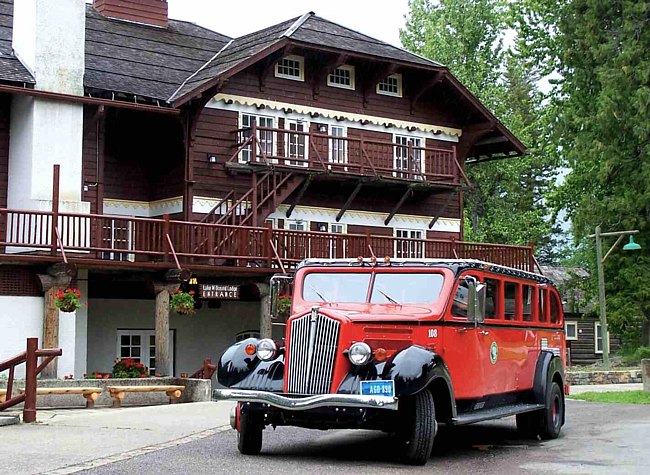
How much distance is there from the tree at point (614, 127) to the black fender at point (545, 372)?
75.9 feet

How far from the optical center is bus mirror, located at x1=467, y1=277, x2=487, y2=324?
554 inches

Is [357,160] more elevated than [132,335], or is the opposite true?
[357,160]

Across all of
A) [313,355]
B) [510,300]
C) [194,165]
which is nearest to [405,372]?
[313,355]

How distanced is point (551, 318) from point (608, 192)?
26.7m

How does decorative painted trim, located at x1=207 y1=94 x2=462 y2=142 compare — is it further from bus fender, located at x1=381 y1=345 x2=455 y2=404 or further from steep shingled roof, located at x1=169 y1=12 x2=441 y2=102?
bus fender, located at x1=381 y1=345 x2=455 y2=404

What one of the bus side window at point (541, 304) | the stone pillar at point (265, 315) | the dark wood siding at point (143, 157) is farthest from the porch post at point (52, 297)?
the bus side window at point (541, 304)

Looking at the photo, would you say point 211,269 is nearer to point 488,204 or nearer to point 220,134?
point 220,134

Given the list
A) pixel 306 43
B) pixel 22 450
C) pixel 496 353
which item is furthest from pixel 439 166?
pixel 22 450

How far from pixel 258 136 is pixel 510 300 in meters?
16.3

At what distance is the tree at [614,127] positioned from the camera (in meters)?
39.6

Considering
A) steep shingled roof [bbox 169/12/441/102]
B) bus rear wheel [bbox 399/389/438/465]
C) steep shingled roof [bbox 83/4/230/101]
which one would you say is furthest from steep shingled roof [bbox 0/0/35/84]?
bus rear wheel [bbox 399/389/438/465]

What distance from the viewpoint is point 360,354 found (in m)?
12.7

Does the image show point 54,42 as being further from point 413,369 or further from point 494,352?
point 413,369

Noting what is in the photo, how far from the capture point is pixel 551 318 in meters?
17.5
